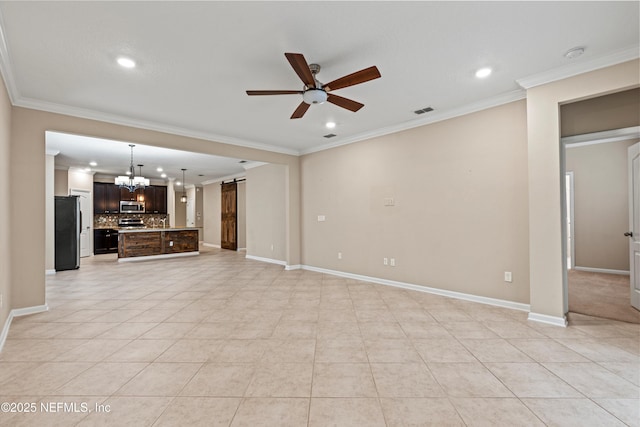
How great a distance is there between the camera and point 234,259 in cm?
844

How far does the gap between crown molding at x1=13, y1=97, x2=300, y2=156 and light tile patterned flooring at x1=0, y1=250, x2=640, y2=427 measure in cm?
273

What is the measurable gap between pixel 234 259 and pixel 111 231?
17.0 feet

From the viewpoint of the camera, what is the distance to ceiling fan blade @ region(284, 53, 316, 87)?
226cm

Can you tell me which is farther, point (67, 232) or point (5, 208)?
point (67, 232)

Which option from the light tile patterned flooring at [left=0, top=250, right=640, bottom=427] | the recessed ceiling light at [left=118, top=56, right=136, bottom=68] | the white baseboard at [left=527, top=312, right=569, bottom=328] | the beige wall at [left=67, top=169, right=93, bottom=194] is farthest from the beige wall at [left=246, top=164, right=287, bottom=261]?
the beige wall at [left=67, top=169, right=93, bottom=194]

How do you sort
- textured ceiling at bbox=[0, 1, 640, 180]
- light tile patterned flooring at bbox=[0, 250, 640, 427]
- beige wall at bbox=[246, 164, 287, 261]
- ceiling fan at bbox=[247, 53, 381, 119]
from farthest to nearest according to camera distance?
1. beige wall at bbox=[246, 164, 287, 261]
2. ceiling fan at bbox=[247, 53, 381, 119]
3. textured ceiling at bbox=[0, 1, 640, 180]
4. light tile patterned flooring at bbox=[0, 250, 640, 427]

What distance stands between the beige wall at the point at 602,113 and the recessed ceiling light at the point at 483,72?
116cm

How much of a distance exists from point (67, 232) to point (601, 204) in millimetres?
12064

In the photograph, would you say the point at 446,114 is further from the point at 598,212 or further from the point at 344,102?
the point at 598,212

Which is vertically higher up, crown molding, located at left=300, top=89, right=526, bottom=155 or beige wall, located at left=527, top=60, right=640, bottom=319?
crown molding, located at left=300, top=89, right=526, bottom=155

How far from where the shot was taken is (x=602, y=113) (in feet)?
10.9

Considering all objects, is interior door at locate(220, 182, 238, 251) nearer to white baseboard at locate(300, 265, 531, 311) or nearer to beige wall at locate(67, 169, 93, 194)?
beige wall at locate(67, 169, 93, 194)

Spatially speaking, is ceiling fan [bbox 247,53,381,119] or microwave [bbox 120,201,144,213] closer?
ceiling fan [bbox 247,53,381,119]

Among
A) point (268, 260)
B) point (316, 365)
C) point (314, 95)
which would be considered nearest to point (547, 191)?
point (314, 95)
